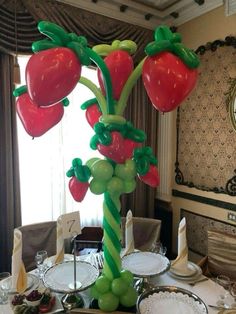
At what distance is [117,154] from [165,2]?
220 cm

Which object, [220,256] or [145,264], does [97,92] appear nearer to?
[145,264]

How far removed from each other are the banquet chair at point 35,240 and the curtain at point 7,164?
1.09 ft

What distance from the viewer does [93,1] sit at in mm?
2361

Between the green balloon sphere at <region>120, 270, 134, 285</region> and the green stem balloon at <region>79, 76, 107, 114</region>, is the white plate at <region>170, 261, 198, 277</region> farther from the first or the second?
the green stem balloon at <region>79, 76, 107, 114</region>

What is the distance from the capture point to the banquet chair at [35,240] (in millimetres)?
1888

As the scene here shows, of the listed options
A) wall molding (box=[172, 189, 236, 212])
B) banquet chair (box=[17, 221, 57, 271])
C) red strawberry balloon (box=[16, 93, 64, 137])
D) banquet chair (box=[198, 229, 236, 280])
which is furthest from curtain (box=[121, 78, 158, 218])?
red strawberry balloon (box=[16, 93, 64, 137])

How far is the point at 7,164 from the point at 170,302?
5.26ft

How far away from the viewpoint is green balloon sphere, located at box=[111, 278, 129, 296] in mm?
1067

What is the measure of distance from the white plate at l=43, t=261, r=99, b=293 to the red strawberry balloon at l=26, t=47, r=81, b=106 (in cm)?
77

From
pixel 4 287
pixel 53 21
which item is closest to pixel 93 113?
pixel 4 287

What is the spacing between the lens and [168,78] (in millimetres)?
843

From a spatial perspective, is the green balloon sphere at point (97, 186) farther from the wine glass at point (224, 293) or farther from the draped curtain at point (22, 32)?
the draped curtain at point (22, 32)

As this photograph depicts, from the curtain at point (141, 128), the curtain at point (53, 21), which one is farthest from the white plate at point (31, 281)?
the curtain at point (53, 21)

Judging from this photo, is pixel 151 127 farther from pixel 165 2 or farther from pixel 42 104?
pixel 42 104
